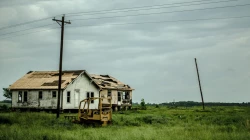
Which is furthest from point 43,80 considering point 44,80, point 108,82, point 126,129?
point 126,129

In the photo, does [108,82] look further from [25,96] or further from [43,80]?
[25,96]

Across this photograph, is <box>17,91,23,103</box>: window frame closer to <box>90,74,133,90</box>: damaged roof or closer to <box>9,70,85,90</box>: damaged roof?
<box>9,70,85,90</box>: damaged roof

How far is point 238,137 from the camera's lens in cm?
1448

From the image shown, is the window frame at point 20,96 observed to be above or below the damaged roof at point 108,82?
below

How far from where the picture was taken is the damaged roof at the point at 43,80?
39.8 metres

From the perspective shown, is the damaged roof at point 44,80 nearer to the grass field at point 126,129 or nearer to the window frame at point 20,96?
the window frame at point 20,96

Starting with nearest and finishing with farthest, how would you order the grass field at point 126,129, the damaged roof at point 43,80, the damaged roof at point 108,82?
1. the grass field at point 126,129
2. the damaged roof at point 43,80
3. the damaged roof at point 108,82

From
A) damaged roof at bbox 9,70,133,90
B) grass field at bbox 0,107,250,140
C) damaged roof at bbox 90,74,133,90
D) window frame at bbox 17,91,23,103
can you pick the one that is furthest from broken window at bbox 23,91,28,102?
grass field at bbox 0,107,250,140

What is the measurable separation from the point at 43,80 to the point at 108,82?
42.4ft

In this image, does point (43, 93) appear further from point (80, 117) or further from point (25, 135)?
point (25, 135)

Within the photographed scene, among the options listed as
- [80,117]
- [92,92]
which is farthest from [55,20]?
[92,92]

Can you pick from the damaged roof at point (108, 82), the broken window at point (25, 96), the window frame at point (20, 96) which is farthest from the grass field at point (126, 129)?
the damaged roof at point (108, 82)

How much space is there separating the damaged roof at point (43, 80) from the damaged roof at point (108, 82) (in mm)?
6670

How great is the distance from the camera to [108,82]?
169 feet
